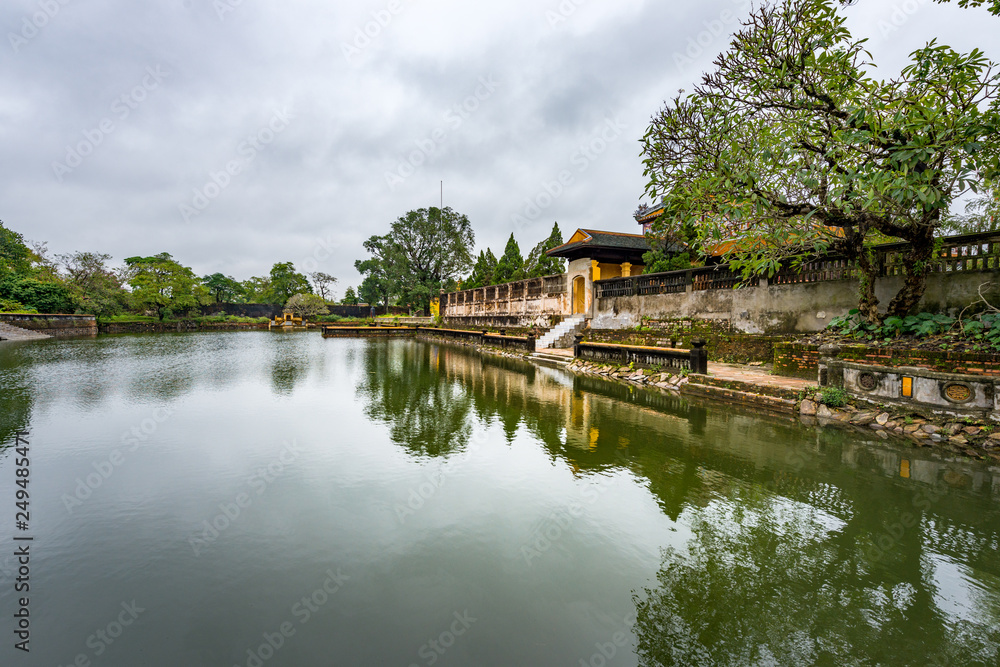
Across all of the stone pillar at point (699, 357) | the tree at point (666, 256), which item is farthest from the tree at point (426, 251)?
the stone pillar at point (699, 357)

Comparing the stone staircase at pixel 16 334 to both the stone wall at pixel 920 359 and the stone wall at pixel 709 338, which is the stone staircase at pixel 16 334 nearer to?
the stone wall at pixel 709 338

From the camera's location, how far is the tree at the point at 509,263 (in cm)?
3052

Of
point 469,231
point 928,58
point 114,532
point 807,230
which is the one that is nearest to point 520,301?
point 807,230

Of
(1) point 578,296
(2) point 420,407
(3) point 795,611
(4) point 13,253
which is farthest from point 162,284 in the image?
(3) point 795,611

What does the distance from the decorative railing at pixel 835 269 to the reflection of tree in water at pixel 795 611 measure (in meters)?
6.85

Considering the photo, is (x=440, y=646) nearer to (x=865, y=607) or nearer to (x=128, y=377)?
(x=865, y=607)

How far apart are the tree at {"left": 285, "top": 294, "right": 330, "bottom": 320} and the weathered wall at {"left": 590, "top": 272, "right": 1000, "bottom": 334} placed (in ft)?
137

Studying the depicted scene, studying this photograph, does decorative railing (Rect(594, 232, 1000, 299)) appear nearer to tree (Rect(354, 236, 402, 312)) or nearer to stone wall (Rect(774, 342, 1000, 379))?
stone wall (Rect(774, 342, 1000, 379))

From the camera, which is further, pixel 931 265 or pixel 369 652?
pixel 931 265

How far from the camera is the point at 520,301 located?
2303 cm

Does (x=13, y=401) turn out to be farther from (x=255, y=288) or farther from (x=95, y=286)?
(x=255, y=288)

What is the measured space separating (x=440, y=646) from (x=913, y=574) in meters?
3.14

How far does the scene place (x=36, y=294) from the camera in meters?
29.1

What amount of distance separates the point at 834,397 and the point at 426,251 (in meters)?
41.2
